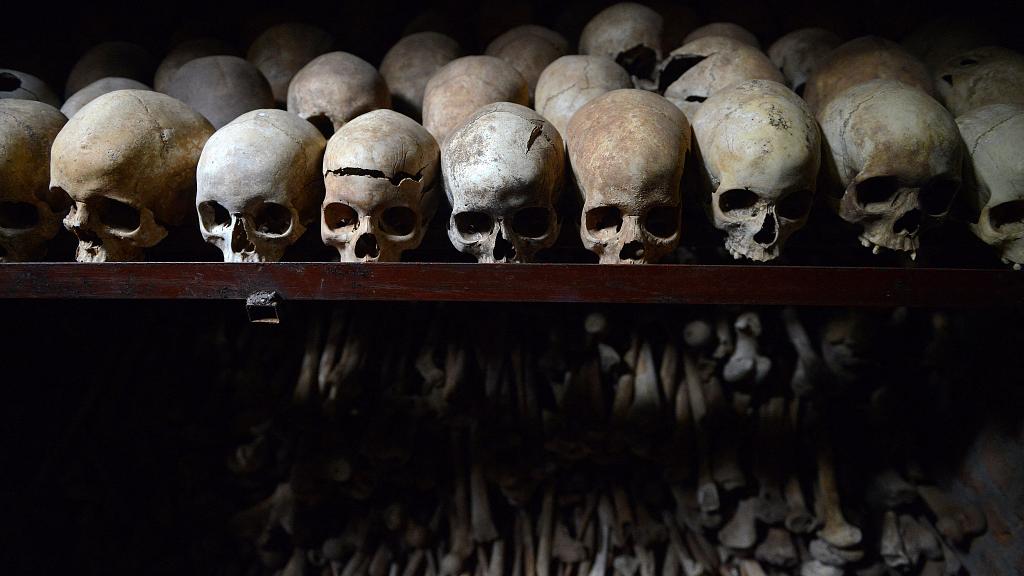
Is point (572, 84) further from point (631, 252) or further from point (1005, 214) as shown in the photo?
point (1005, 214)

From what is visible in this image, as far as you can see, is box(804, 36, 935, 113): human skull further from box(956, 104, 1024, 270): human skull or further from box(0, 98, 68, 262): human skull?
box(0, 98, 68, 262): human skull

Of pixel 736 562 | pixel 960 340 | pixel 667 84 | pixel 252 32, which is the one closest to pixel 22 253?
pixel 252 32

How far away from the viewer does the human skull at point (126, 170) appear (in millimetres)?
1145

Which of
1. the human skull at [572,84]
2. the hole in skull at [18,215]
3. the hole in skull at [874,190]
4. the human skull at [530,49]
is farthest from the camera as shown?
the human skull at [530,49]

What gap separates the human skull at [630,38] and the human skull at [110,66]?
4.07 feet

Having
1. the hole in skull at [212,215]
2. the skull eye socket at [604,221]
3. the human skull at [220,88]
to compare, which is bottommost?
the skull eye socket at [604,221]

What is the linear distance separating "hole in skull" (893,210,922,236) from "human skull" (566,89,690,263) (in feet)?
1.30

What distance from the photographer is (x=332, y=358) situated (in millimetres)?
1667

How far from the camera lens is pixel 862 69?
4.42 feet

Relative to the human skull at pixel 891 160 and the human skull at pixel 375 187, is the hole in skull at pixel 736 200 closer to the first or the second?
the human skull at pixel 891 160

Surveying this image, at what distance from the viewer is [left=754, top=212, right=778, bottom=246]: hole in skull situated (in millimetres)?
1120

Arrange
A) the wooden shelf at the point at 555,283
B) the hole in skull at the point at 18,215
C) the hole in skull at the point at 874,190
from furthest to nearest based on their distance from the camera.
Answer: the hole in skull at the point at 18,215 → the hole in skull at the point at 874,190 → the wooden shelf at the point at 555,283

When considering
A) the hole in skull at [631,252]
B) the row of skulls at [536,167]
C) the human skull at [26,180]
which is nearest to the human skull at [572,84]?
the row of skulls at [536,167]

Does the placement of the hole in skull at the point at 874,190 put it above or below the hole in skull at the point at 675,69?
below
